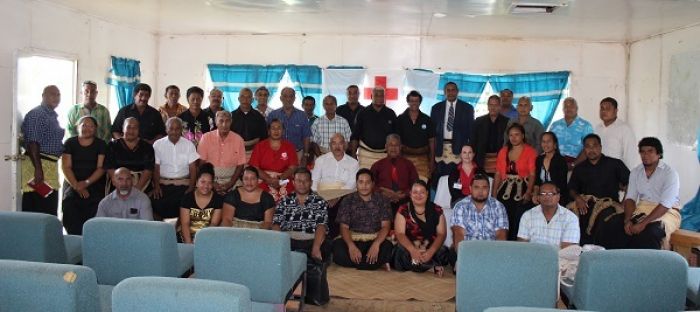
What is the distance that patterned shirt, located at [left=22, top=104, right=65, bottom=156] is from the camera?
585cm

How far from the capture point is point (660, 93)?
810 cm

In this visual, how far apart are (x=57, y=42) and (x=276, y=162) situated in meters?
2.97

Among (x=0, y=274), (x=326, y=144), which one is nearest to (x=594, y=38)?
(x=326, y=144)

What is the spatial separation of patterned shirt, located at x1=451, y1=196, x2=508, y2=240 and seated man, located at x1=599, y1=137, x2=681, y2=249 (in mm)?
1269

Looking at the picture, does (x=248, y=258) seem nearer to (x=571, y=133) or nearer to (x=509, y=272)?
(x=509, y=272)

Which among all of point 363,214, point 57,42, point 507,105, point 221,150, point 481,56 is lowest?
point 363,214

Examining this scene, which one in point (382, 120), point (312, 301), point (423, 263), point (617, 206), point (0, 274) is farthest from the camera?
point (382, 120)

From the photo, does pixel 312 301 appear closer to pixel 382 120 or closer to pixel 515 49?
pixel 382 120

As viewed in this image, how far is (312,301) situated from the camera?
4.40 m

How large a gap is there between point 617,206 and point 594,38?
3.94 metres

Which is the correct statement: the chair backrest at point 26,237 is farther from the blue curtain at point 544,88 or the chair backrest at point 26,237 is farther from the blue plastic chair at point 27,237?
the blue curtain at point 544,88

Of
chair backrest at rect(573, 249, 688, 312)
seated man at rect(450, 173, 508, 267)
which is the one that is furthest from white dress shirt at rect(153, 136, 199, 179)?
chair backrest at rect(573, 249, 688, 312)

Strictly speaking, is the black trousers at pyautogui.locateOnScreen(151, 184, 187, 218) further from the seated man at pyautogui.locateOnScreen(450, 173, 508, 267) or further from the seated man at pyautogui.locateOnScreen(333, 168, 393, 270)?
the seated man at pyautogui.locateOnScreen(450, 173, 508, 267)

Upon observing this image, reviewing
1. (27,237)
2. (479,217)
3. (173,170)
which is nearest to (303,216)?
(173,170)
